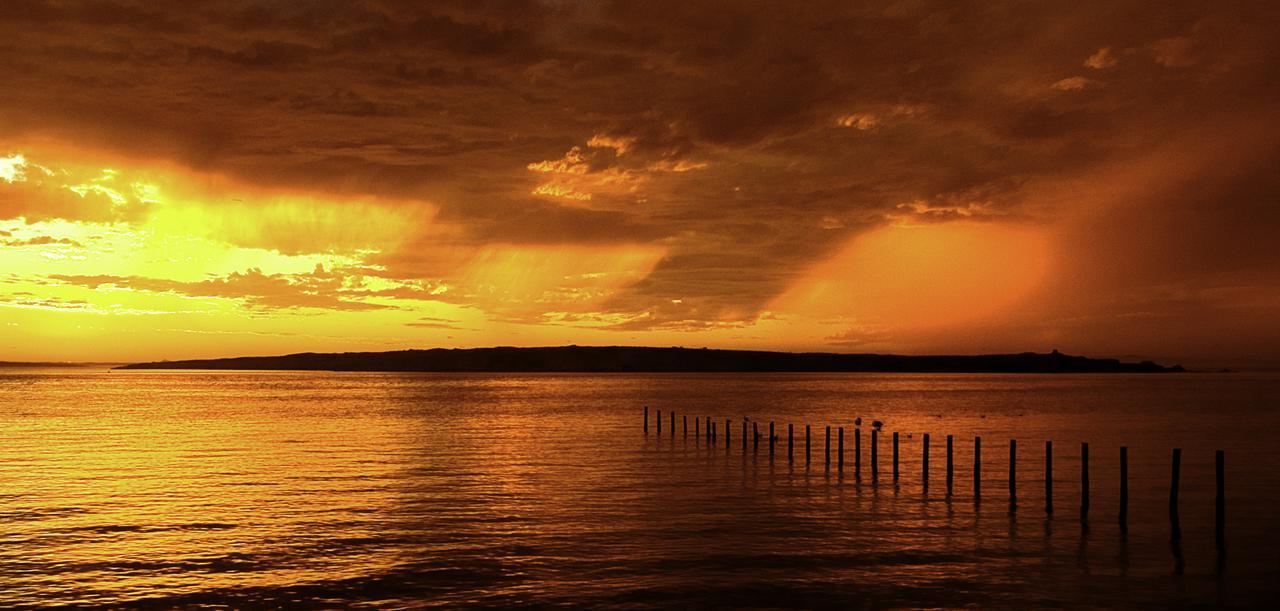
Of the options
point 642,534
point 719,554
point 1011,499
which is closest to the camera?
point 719,554

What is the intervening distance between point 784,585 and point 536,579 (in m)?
5.30

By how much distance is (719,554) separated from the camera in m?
24.7

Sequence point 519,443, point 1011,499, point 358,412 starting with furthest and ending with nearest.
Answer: point 358,412 < point 519,443 < point 1011,499

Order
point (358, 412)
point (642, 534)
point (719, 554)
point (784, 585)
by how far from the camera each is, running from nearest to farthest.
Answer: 1. point (784, 585)
2. point (719, 554)
3. point (642, 534)
4. point (358, 412)

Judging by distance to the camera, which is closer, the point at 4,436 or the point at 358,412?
the point at 4,436

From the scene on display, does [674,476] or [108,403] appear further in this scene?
[108,403]

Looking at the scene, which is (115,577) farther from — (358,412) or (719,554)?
(358,412)

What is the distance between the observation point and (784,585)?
70.7ft

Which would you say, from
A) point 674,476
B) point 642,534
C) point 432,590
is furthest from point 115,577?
point 674,476

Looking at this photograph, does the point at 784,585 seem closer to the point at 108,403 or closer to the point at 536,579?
the point at 536,579

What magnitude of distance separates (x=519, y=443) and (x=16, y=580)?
3645 cm

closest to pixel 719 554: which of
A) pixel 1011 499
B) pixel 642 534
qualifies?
pixel 642 534

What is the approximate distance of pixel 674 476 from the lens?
4191 centimetres

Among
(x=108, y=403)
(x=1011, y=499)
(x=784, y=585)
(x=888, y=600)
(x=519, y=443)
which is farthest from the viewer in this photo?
(x=108, y=403)
